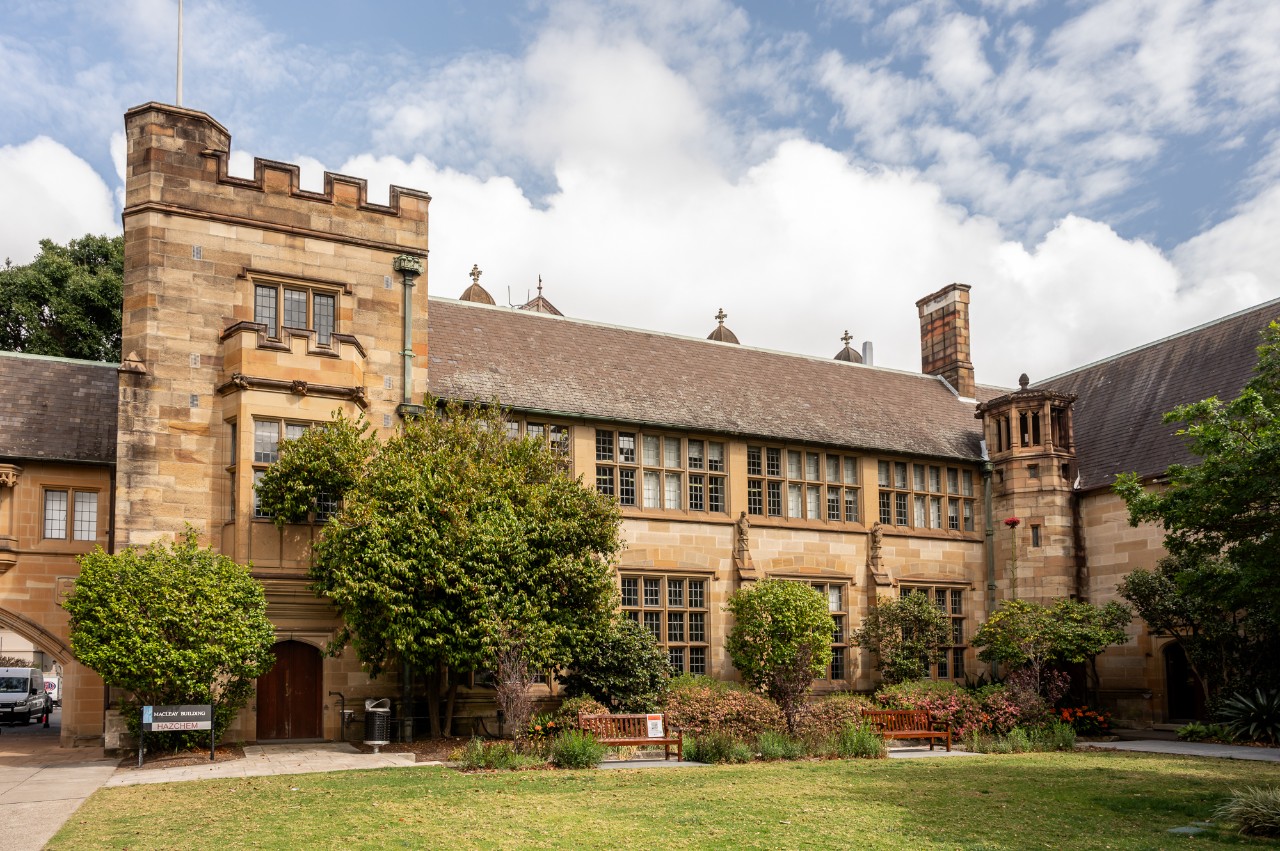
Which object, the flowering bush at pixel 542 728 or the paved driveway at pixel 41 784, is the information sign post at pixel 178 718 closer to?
the paved driveway at pixel 41 784

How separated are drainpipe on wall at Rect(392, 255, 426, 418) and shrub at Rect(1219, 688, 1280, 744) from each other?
18.3 meters

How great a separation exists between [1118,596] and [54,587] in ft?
82.3

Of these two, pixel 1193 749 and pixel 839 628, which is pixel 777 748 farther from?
pixel 839 628

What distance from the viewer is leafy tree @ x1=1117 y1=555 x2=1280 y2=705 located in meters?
24.2

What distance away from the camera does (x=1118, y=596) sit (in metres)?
28.8

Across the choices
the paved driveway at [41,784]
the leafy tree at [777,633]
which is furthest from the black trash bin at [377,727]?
the leafy tree at [777,633]

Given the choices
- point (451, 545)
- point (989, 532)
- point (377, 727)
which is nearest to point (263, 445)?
point (451, 545)

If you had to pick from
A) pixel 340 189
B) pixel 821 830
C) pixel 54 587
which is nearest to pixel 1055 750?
pixel 821 830

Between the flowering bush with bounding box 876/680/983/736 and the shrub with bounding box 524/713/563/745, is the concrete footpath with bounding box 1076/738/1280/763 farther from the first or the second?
the shrub with bounding box 524/713/563/745

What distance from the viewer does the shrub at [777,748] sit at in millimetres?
19562

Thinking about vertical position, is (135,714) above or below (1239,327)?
below

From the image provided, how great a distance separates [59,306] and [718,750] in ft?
96.6

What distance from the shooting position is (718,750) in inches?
748

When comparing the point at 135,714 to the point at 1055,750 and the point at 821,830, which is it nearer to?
the point at 821,830
